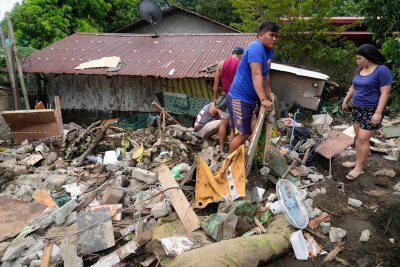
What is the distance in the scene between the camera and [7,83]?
9.48 m

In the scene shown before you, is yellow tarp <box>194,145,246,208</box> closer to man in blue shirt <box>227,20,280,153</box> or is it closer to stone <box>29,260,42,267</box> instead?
man in blue shirt <box>227,20,280,153</box>

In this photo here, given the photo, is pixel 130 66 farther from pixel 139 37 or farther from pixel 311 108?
pixel 311 108

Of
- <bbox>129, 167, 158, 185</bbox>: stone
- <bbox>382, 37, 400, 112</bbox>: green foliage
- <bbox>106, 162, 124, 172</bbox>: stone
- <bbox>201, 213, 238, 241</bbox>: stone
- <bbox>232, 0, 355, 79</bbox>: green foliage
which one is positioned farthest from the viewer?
<bbox>232, 0, 355, 79</bbox>: green foliage

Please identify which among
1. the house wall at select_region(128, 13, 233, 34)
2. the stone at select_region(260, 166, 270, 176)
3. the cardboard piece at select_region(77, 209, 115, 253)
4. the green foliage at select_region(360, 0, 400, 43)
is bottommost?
the cardboard piece at select_region(77, 209, 115, 253)

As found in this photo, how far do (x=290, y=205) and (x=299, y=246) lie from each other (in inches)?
23.0

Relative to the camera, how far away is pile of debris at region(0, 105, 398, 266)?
3.22 m

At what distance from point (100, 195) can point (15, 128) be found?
4784 millimetres

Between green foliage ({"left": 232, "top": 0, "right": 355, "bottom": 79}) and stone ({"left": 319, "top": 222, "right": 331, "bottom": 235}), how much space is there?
27.1ft

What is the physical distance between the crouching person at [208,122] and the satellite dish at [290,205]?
9.16 ft

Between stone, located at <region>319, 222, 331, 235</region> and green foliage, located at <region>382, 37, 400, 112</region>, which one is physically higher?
green foliage, located at <region>382, 37, 400, 112</region>

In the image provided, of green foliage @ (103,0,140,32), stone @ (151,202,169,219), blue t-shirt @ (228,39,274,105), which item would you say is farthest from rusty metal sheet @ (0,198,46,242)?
green foliage @ (103,0,140,32)

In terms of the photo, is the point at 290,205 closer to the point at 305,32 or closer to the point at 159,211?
the point at 159,211

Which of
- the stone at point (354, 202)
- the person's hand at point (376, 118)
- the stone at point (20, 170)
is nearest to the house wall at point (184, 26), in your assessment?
the stone at point (20, 170)

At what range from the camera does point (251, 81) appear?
4.09 meters
